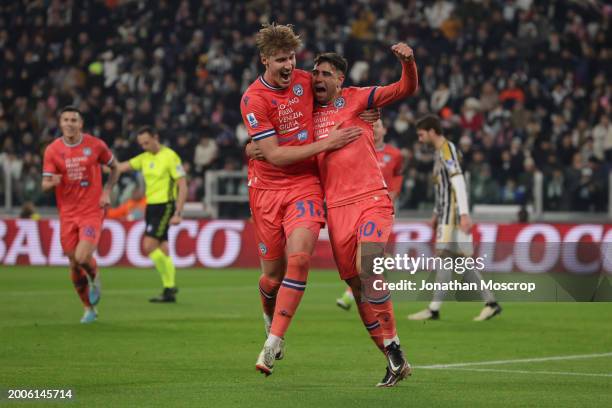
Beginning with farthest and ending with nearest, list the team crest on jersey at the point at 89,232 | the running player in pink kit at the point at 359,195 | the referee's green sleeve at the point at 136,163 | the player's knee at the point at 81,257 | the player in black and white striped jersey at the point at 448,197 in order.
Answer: the referee's green sleeve at the point at 136,163
the player in black and white striped jersey at the point at 448,197
the team crest on jersey at the point at 89,232
the player's knee at the point at 81,257
the running player in pink kit at the point at 359,195

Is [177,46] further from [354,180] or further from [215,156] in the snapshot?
[354,180]

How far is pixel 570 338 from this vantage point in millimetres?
13125

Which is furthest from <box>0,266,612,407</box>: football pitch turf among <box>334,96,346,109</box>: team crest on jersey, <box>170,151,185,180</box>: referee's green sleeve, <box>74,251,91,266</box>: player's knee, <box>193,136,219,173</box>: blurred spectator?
<box>193,136,219,173</box>: blurred spectator

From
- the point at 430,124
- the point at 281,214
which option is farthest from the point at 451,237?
the point at 281,214

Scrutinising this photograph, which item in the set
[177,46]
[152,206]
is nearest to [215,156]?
[177,46]

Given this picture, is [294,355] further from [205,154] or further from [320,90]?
[205,154]

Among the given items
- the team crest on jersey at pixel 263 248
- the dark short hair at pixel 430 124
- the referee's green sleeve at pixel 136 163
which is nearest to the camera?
the team crest on jersey at pixel 263 248

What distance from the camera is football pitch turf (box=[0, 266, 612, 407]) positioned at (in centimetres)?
863

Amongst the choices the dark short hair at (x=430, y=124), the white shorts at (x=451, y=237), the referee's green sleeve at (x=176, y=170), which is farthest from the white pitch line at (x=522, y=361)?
the referee's green sleeve at (x=176, y=170)

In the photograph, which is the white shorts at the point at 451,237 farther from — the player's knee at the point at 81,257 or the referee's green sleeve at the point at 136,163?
the referee's green sleeve at the point at 136,163

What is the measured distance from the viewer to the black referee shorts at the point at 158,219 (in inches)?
716

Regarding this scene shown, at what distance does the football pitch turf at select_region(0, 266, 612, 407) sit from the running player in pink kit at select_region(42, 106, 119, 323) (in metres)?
0.52

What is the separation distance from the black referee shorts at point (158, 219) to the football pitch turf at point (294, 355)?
1053 mm

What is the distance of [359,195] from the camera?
9242 millimetres
